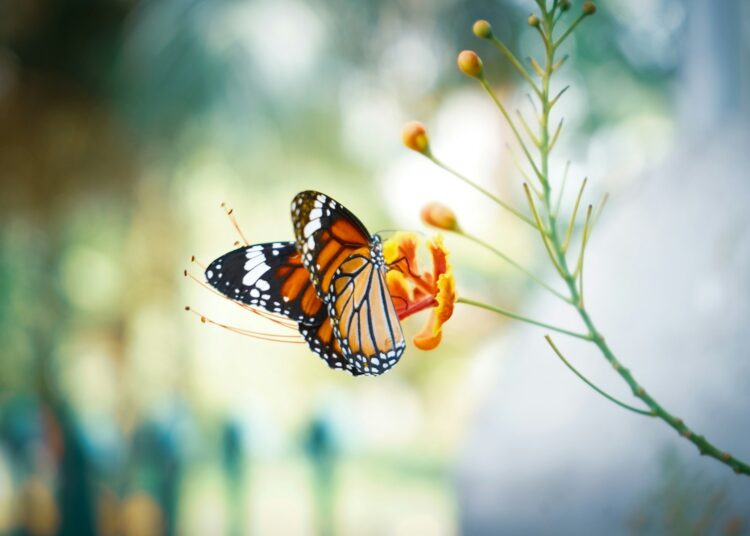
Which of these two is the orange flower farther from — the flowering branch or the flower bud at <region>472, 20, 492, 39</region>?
the flower bud at <region>472, 20, 492, 39</region>

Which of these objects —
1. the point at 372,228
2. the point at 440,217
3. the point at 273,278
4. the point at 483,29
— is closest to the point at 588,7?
the point at 483,29

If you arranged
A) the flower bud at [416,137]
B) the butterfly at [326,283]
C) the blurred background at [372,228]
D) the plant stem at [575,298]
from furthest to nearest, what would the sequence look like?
the blurred background at [372,228]
the butterfly at [326,283]
the flower bud at [416,137]
the plant stem at [575,298]

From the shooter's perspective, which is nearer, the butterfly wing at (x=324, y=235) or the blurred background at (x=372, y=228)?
the butterfly wing at (x=324, y=235)

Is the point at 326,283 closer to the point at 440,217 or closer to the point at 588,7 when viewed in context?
the point at 440,217

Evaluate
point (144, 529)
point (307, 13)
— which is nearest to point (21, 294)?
point (307, 13)

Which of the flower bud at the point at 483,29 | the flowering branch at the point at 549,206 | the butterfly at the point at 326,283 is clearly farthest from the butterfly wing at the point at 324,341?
the flower bud at the point at 483,29

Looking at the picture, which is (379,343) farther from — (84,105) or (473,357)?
(473,357)

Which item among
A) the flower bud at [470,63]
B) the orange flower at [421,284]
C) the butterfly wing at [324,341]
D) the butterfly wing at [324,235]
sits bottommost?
the butterfly wing at [324,341]

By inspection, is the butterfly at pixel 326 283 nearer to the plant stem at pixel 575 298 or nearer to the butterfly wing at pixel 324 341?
the butterfly wing at pixel 324 341

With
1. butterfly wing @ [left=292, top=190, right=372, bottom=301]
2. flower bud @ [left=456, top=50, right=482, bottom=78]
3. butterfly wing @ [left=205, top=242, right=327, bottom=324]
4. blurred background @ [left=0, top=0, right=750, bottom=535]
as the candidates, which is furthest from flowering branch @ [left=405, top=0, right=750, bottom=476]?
blurred background @ [left=0, top=0, right=750, bottom=535]

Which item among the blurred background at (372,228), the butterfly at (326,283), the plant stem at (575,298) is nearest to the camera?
the plant stem at (575,298)
